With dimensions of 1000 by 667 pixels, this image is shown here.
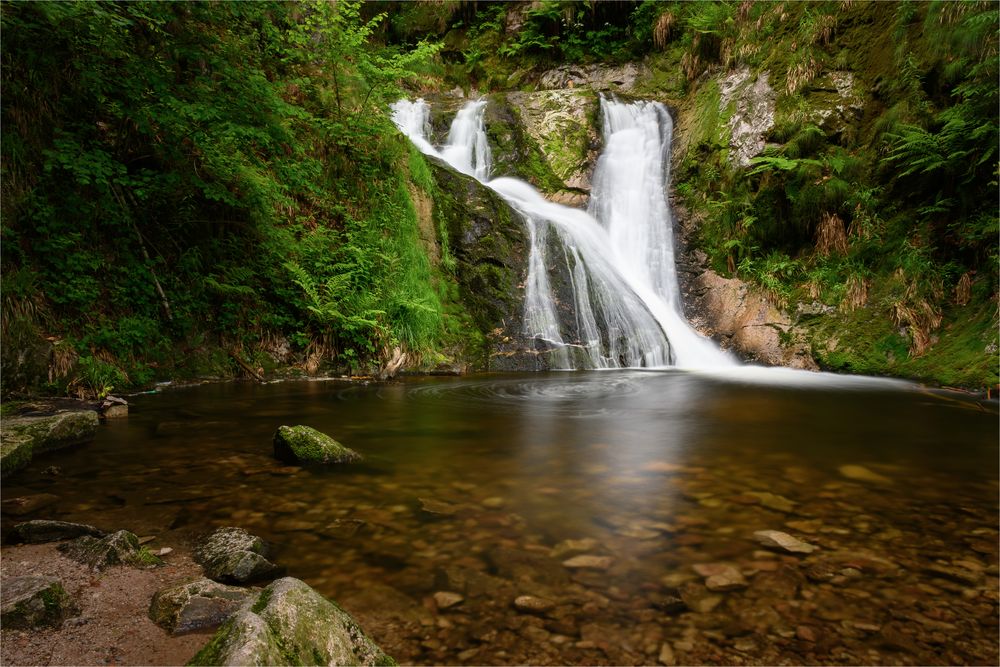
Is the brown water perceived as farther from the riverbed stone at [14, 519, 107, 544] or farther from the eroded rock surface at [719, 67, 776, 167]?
the eroded rock surface at [719, 67, 776, 167]

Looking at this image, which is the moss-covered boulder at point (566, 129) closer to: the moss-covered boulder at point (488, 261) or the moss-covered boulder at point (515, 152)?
the moss-covered boulder at point (515, 152)

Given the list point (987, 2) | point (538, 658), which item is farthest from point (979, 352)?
point (538, 658)

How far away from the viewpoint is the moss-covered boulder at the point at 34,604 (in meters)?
1.58

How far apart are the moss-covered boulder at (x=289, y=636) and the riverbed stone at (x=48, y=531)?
60.8 inches

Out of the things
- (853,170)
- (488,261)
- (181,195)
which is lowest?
(488,261)

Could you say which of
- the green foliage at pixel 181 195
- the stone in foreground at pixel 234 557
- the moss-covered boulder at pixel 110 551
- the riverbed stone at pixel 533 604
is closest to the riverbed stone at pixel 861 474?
the riverbed stone at pixel 533 604

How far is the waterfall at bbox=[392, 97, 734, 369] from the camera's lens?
9648 millimetres

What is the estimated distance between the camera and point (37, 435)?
11.9 feet

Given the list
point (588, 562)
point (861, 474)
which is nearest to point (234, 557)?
point (588, 562)

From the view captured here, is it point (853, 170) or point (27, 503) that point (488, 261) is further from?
point (27, 503)

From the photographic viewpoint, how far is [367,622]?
71.0 inches

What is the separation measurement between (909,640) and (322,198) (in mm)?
9210

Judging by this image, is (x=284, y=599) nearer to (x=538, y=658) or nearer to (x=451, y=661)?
(x=451, y=661)

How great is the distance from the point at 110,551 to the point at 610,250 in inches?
454
